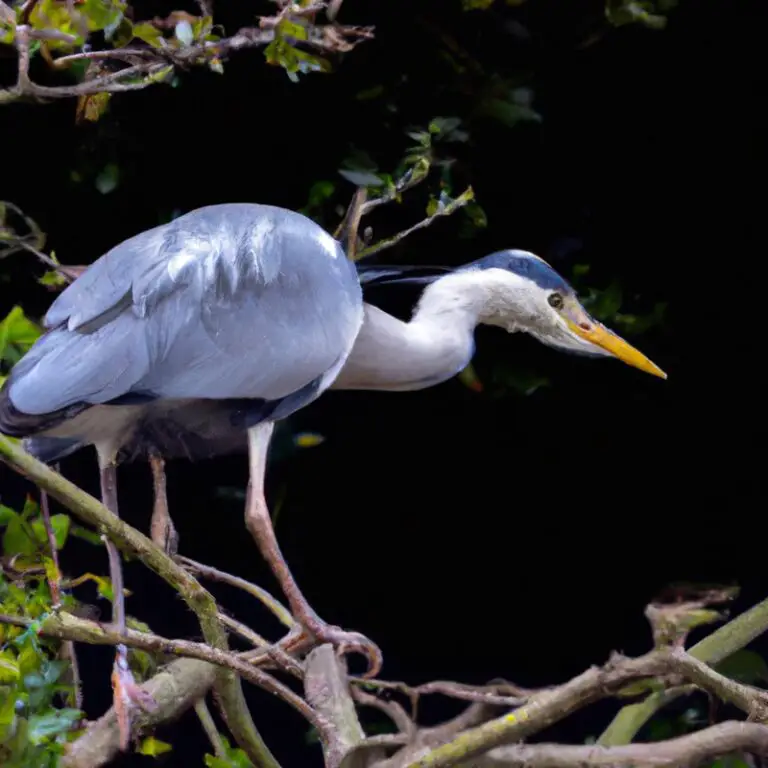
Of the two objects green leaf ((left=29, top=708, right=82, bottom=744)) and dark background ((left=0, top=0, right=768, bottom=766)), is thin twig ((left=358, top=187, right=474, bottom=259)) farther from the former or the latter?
green leaf ((left=29, top=708, right=82, bottom=744))

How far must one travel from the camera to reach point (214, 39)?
100 cm

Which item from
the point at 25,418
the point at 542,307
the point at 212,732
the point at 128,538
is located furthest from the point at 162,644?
the point at 542,307

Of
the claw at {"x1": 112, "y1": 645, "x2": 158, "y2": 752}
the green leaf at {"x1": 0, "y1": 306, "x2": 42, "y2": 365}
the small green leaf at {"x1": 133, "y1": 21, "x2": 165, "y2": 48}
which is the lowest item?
the claw at {"x1": 112, "y1": 645, "x2": 158, "y2": 752}

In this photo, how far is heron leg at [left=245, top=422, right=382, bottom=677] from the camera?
889 millimetres

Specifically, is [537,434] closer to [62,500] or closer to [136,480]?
[136,480]

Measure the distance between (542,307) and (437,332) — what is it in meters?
0.08

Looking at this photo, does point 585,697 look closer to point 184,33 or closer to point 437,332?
point 437,332

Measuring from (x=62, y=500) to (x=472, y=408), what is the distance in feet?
1.94

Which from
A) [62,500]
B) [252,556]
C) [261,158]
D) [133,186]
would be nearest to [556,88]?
[261,158]

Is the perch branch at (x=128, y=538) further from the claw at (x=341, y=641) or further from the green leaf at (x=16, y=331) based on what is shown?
the green leaf at (x=16, y=331)

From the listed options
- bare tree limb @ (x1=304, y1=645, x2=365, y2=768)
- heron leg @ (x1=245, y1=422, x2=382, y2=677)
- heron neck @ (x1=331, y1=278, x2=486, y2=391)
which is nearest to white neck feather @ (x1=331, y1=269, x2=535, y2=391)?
heron neck @ (x1=331, y1=278, x2=486, y2=391)

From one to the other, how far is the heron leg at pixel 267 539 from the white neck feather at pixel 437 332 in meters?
0.11

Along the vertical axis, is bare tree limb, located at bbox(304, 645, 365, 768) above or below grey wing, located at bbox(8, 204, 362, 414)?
below

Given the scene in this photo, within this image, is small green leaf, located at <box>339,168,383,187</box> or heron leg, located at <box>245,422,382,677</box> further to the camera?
small green leaf, located at <box>339,168,383,187</box>
